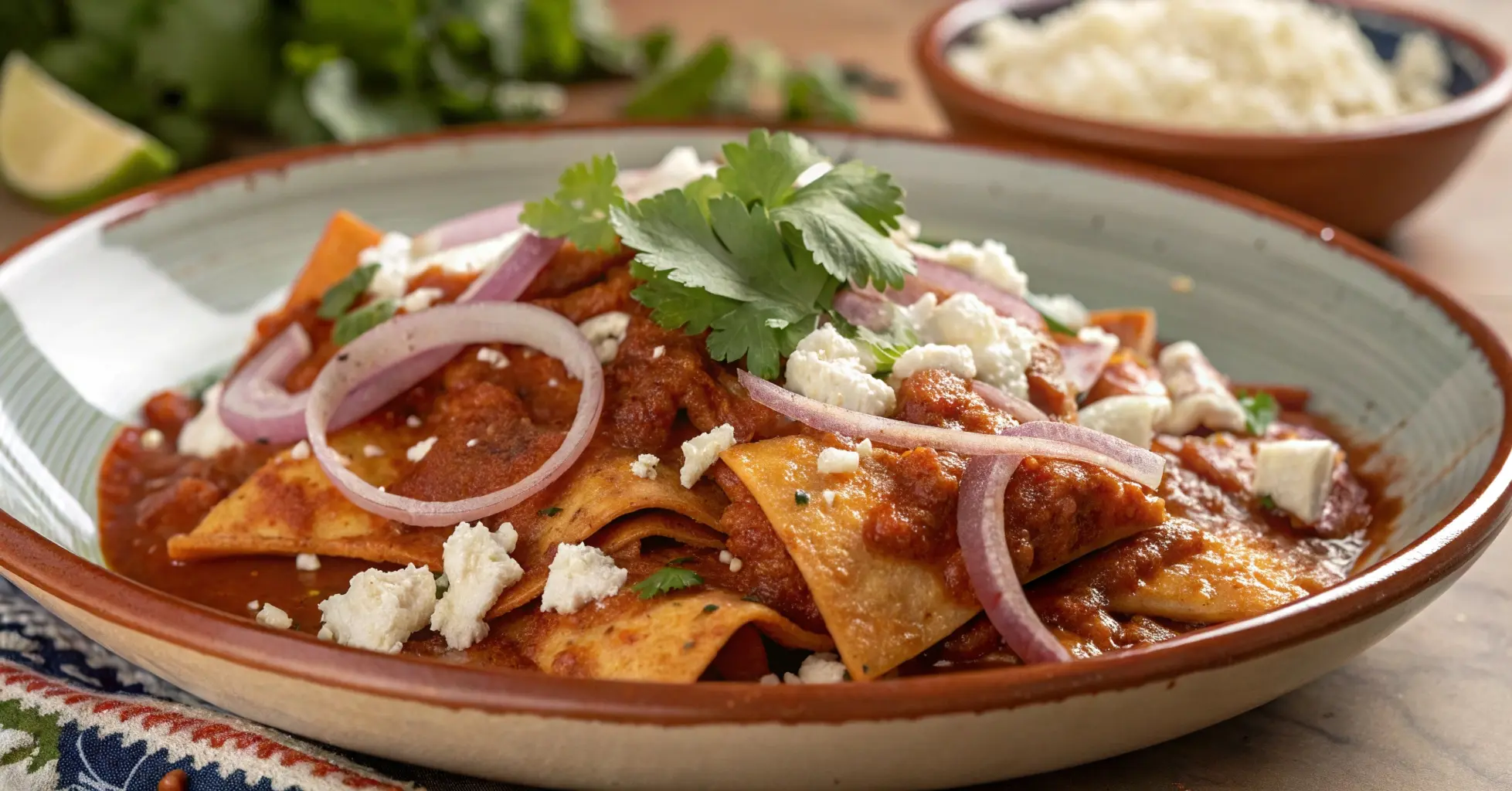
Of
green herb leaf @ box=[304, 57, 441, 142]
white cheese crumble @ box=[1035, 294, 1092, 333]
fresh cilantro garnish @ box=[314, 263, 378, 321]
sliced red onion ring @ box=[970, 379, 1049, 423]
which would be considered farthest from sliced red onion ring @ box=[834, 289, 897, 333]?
green herb leaf @ box=[304, 57, 441, 142]

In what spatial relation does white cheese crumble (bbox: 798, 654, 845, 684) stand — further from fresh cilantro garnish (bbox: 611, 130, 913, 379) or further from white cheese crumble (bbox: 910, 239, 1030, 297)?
white cheese crumble (bbox: 910, 239, 1030, 297)

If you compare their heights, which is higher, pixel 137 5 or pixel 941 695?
pixel 941 695

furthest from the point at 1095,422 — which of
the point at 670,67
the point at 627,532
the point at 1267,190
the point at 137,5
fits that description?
the point at 137,5

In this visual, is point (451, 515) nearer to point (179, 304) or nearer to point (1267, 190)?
point (179, 304)

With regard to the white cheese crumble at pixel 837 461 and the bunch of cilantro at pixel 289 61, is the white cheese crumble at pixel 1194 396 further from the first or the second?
the bunch of cilantro at pixel 289 61

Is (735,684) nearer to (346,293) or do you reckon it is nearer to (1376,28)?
(346,293)

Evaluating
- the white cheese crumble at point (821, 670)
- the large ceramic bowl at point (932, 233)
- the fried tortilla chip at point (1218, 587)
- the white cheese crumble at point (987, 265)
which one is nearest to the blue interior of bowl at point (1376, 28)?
the large ceramic bowl at point (932, 233)
